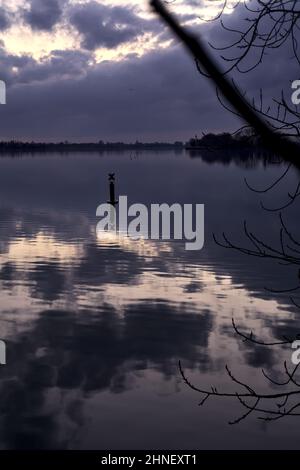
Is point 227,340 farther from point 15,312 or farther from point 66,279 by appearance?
point 66,279

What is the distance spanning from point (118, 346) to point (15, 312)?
419cm

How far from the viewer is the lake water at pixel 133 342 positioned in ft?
33.8

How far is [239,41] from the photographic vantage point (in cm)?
358

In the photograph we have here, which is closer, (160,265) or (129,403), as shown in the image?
(129,403)

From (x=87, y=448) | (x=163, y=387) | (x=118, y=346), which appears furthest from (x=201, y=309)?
(x=87, y=448)

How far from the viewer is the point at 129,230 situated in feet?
110

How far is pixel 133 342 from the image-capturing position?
14297mm

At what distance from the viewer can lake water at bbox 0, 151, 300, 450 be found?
33.8 ft

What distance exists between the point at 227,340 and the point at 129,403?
13.5 ft

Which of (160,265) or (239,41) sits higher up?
(239,41)
